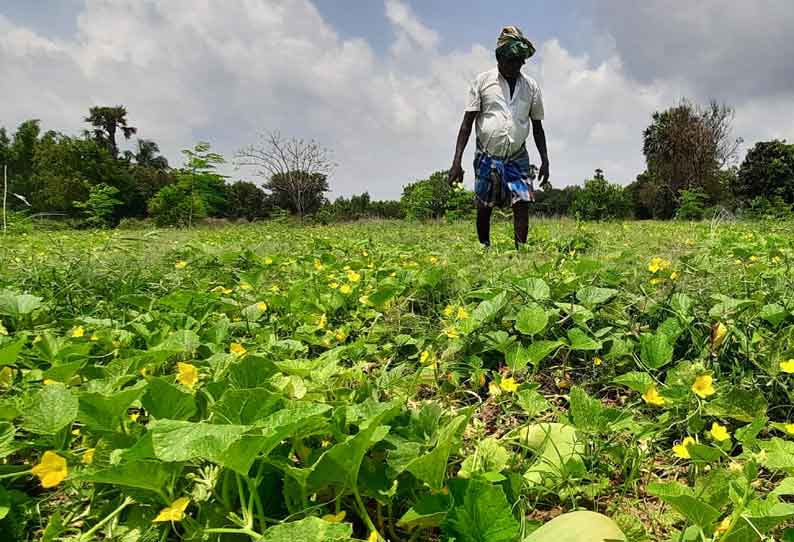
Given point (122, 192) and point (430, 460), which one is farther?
point (122, 192)

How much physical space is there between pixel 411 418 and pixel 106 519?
529 millimetres

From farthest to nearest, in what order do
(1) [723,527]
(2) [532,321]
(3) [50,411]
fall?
(2) [532,321] → (3) [50,411] → (1) [723,527]

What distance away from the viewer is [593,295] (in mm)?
1680

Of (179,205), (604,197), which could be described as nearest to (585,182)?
(604,197)

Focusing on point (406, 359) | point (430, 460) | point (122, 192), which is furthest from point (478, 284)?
point (122, 192)

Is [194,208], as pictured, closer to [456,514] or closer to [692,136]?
[456,514]

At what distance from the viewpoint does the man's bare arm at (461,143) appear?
14.0ft

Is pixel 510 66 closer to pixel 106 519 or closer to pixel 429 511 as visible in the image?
pixel 429 511

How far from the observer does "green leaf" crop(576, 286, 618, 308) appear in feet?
5.43

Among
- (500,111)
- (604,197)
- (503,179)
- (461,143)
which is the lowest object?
(503,179)

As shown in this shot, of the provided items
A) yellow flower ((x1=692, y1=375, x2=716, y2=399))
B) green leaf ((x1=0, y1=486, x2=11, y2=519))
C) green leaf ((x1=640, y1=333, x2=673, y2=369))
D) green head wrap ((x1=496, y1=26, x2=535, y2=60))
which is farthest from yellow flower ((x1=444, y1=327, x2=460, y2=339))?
green head wrap ((x1=496, y1=26, x2=535, y2=60))

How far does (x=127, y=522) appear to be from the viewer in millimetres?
805

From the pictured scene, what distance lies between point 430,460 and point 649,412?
2.45ft

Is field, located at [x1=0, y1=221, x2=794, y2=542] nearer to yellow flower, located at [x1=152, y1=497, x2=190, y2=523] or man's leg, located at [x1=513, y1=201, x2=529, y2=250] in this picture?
yellow flower, located at [x1=152, y1=497, x2=190, y2=523]
